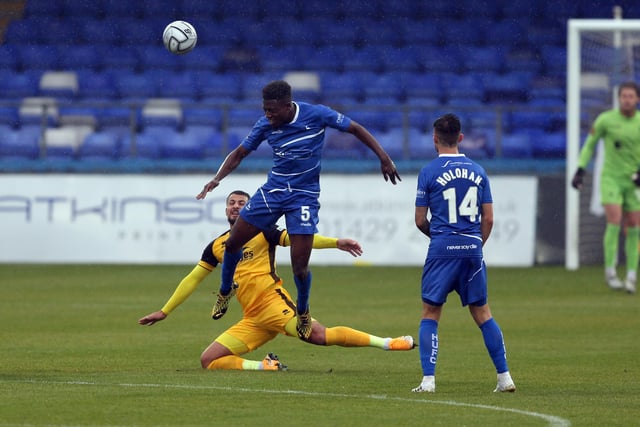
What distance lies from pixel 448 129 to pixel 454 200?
47 cm

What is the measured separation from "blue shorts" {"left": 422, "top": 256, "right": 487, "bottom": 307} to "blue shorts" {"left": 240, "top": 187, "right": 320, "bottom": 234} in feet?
5.60

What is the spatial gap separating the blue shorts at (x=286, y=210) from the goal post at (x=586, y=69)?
36.2 feet

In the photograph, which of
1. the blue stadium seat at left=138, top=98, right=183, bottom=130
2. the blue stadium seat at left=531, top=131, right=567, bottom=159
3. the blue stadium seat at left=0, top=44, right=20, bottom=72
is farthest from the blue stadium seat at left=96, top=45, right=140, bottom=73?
the blue stadium seat at left=531, top=131, right=567, bottom=159

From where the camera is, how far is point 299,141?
1042cm

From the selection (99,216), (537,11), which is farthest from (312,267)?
(537,11)

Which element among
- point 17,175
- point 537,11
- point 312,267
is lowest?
point 312,267

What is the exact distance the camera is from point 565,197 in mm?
22328

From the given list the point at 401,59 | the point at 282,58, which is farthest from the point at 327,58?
the point at 401,59

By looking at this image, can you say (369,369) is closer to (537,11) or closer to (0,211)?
(0,211)

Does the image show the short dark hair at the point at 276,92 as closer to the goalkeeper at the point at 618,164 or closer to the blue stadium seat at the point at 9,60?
the goalkeeper at the point at 618,164

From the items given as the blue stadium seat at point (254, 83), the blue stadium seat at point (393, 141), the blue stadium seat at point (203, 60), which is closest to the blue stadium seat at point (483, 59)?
the blue stadium seat at point (393, 141)

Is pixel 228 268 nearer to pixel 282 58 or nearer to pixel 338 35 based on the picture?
pixel 282 58

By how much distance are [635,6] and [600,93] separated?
8.25 meters

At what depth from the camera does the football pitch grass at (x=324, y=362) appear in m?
8.02
